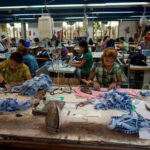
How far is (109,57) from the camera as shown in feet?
7.92

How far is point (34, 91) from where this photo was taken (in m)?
2.00

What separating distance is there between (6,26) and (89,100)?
1442 centimetres

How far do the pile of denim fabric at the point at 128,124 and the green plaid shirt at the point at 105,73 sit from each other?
1144 millimetres

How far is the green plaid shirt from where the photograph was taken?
2521 millimetres

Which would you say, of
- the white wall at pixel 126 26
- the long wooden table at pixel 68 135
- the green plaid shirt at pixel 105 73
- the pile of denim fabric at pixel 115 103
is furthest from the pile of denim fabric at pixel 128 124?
the white wall at pixel 126 26

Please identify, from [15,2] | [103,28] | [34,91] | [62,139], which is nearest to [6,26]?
[103,28]

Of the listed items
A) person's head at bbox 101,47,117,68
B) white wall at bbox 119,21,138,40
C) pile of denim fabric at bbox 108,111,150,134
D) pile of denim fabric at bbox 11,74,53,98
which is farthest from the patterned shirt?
white wall at bbox 119,21,138,40

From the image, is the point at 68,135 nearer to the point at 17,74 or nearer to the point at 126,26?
the point at 17,74

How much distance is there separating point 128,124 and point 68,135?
0.51 m

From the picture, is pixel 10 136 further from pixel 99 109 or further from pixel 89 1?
pixel 89 1

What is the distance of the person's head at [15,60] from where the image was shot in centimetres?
254

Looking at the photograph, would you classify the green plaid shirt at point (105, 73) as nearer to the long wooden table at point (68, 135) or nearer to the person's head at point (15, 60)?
the long wooden table at point (68, 135)

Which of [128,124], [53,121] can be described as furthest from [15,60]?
[128,124]

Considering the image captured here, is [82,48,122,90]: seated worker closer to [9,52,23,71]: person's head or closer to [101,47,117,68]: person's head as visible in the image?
[101,47,117,68]: person's head
